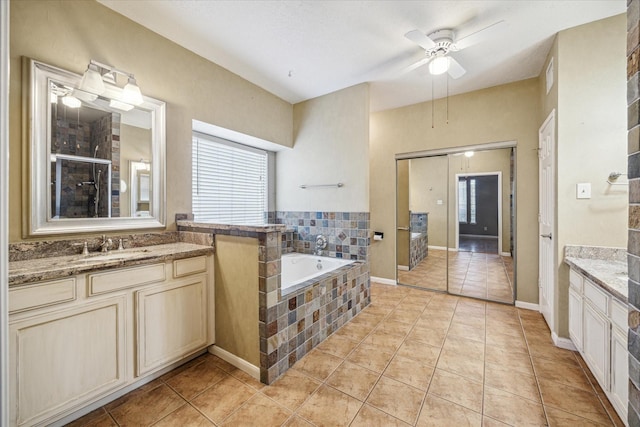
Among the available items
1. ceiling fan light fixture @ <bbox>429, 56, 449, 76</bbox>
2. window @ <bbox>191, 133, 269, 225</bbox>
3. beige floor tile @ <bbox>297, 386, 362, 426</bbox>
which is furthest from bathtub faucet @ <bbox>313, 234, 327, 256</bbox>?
ceiling fan light fixture @ <bbox>429, 56, 449, 76</bbox>

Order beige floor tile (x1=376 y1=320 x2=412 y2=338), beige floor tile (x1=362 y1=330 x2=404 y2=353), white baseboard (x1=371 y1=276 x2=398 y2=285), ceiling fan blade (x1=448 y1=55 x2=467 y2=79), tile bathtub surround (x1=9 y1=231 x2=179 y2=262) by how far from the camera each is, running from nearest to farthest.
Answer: tile bathtub surround (x1=9 y1=231 x2=179 y2=262), beige floor tile (x1=362 y1=330 x2=404 y2=353), ceiling fan blade (x1=448 y1=55 x2=467 y2=79), beige floor tile (x1=376 y1=320 x2=412 y2=338), white baseboard (x1=371 y1=276 x2=398 y2=285)

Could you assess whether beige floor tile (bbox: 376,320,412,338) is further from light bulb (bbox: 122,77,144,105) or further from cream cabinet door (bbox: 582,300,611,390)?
light bulb (bbox: 122,77,144,105)

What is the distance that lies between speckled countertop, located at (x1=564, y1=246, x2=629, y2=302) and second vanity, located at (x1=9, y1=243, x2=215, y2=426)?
2.58m

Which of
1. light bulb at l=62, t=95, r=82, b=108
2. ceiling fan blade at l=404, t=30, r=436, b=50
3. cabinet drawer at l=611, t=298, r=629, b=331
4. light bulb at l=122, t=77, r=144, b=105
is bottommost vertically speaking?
cabinet drawer at l=611, t=298, r=629, b=331

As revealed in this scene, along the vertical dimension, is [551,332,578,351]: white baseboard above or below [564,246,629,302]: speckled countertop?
below

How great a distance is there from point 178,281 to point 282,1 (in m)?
2.20

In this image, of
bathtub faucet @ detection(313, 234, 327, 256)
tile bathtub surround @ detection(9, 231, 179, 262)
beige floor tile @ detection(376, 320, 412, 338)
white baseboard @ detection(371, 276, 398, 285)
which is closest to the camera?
tile bathtub surround @ detection(9, 231, 179, 262)

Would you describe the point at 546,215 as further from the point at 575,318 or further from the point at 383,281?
the point at 383,281

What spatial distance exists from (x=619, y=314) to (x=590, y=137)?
1.42m

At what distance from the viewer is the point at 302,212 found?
370 cm

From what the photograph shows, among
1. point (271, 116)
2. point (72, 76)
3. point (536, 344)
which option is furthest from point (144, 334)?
point (536, 344)

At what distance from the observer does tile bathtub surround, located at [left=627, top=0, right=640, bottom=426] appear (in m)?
0.79

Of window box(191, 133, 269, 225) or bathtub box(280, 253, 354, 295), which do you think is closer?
window box(191, 133, 269, 225)

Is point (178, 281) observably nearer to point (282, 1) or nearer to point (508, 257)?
point (282, 1)
